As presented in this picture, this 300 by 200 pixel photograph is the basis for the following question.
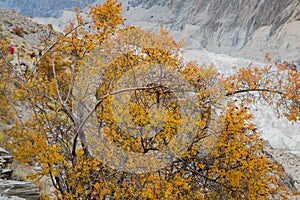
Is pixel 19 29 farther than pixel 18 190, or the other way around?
pixel 19 29

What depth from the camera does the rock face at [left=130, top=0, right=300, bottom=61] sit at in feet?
148

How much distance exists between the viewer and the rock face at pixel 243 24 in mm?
45125

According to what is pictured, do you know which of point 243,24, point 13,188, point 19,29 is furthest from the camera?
point 243,24

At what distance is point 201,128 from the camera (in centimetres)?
446

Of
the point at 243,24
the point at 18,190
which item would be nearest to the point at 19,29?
the point at 18,190

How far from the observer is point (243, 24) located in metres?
58.3

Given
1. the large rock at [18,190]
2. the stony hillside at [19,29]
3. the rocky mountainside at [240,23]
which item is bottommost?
the large rock at [18,190]

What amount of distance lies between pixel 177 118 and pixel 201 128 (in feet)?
1.29

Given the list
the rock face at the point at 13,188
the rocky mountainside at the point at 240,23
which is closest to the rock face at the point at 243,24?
the rocky mountainside at the point at 240,23

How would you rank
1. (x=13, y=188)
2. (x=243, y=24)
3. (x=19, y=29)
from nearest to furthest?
(x=13, y=188), (x=19, y=29), (x=243, y=24)

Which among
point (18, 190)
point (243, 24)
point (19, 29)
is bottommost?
point (18, 190)

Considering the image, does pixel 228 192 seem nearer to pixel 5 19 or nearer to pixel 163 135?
pixel 163 135

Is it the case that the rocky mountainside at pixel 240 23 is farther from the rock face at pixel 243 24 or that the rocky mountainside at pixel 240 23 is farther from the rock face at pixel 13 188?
the rock face at pixel 13 188

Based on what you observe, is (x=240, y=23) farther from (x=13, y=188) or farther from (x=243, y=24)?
(x=13, y=188)
